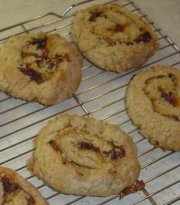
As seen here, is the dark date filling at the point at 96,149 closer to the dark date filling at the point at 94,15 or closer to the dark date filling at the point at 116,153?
the dark date filling at the point at 116,153

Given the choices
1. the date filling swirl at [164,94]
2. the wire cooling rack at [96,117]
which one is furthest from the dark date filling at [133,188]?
the date filling swirl at [164,94]

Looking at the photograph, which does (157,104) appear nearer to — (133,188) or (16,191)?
(133,188)

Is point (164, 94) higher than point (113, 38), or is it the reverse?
point (113, 38)

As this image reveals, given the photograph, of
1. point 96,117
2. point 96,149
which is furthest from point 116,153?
point 96,117

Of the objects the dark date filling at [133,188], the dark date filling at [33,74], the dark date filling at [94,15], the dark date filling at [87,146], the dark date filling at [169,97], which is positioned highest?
the dark date filling at [94,15]

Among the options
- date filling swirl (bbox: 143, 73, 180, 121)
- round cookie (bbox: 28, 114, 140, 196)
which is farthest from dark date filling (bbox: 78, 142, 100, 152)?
date filling swirl (bbox: 143, 73, 180, 121)

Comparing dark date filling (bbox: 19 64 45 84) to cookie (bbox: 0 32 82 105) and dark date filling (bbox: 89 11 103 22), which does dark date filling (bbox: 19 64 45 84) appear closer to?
cookie (bbox: 0 32 82 105)
